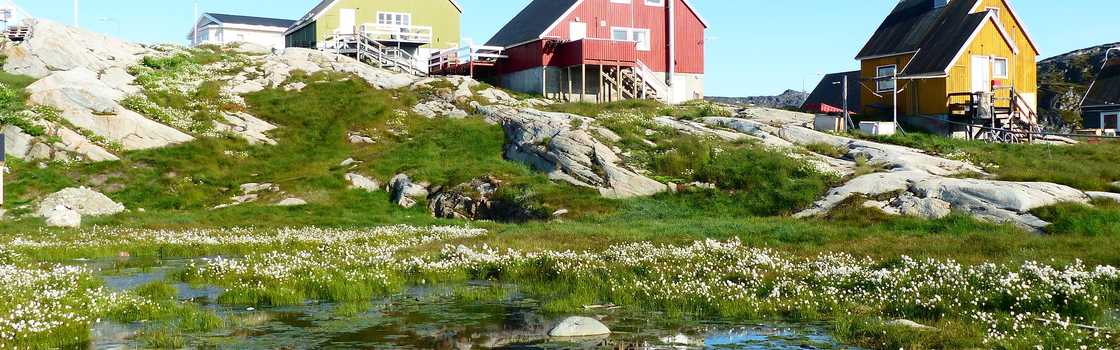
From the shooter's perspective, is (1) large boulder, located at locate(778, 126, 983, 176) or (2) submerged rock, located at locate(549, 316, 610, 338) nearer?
(2) submerged rock, located at locate(549, 316, 610, 338)

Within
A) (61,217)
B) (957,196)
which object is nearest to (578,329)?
(957,196)

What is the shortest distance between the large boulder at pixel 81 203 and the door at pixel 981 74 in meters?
46.2

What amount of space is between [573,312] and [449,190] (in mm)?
22893

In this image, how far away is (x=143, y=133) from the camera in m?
44.0

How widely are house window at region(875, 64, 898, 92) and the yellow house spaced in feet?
0.20

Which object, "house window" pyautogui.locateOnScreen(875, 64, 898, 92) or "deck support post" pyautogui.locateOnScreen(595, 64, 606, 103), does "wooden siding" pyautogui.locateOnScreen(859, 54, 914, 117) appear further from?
"deck support post" pyautogui.locateOnScreen(595, 64, 606, 103)

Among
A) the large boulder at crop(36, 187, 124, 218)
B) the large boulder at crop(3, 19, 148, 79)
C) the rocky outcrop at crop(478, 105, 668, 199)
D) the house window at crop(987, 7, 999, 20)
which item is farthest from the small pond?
the house window at crop(987, 7, 999, 20)

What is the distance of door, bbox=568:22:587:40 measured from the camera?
61438 mm

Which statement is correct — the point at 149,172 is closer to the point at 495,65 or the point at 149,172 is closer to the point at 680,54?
the point at 495,65

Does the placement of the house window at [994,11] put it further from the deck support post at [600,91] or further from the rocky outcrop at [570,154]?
the rocky outcrop at [570,154]

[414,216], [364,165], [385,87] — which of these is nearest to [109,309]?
[414,216]

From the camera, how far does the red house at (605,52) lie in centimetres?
5825

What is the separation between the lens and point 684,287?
16812 millimetres

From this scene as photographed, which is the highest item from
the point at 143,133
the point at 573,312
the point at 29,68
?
the point at 29,68
